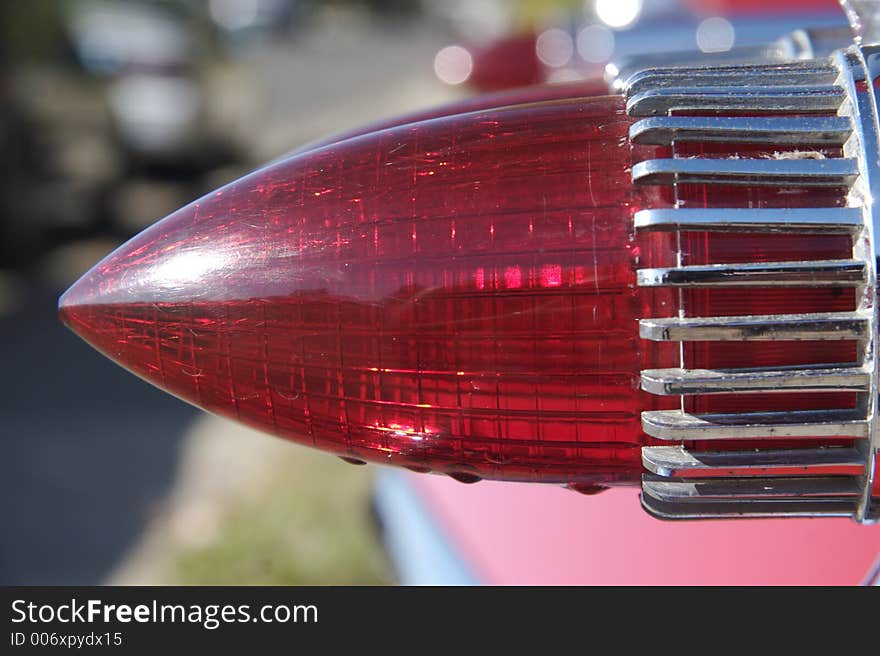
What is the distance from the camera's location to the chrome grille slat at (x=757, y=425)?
746 millimetres

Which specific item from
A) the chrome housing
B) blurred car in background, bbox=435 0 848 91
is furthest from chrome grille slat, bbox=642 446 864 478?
blurred car in background, bbox=435 0 848 91

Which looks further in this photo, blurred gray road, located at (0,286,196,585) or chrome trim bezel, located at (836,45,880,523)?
blurred gray road, located at (0,286,196,585)

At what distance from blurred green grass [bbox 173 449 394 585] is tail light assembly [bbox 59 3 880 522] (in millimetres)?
1690

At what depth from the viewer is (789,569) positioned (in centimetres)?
113

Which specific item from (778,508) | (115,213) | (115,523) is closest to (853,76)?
(778,508)

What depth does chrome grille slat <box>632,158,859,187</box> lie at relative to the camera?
2.44ft

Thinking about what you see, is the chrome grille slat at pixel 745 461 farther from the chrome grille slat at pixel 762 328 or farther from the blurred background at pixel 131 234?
the blurred background at pixel 131 234

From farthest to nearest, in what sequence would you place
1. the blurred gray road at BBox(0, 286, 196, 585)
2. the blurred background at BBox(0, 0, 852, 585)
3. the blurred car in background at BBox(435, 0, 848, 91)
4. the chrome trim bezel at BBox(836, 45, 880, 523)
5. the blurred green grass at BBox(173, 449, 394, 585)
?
the blurred gray road at BBox(0, 286, 196, 585), the blurred background at BBox(0, 0, 852, 585), the blurred green grass at BBox(173, 449, 394, 585), the blurred car in background at BBox(435, 0, 848, 91), the chrome trim bezel at BBox(836, 45, 880, 523)

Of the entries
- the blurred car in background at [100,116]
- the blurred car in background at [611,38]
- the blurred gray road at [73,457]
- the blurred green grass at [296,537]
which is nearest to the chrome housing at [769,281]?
the blurred car in background at [611,38]

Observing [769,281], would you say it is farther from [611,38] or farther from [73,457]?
[73,457]

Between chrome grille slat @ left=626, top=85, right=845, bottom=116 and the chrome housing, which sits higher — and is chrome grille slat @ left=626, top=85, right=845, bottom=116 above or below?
above

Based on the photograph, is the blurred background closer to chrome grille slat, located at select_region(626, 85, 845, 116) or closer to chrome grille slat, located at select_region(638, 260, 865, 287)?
chrome grille slat, located at select_region(626, 85, 845, 116)

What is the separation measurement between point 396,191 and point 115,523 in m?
2.60

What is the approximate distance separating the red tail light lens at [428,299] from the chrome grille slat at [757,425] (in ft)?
0.12
